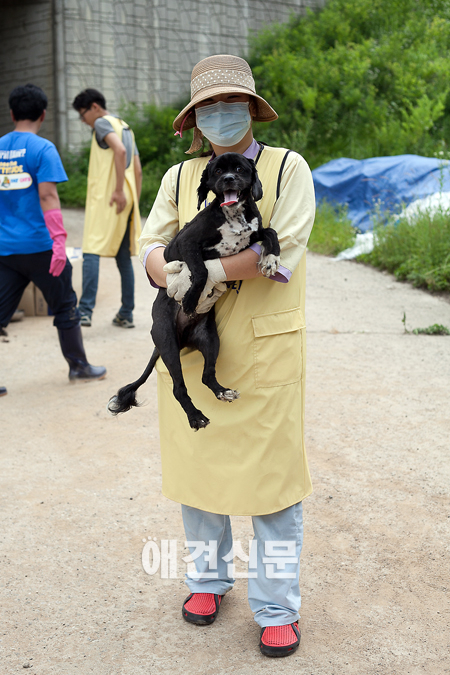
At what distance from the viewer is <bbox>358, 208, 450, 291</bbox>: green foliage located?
7262mm

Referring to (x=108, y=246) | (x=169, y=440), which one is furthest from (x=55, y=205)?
(x=169, y=440)

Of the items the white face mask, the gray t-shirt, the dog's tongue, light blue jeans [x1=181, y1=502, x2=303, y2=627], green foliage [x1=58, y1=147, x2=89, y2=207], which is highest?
green foliage [x1=58, y1=147, x2=89, y2=207]

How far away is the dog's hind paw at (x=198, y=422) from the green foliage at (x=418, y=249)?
5.66 meters

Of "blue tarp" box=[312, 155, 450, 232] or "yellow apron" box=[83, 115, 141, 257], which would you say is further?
"blue tarp" box=[312, 155, 450, 232]

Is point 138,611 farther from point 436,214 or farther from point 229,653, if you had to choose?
point 436,214

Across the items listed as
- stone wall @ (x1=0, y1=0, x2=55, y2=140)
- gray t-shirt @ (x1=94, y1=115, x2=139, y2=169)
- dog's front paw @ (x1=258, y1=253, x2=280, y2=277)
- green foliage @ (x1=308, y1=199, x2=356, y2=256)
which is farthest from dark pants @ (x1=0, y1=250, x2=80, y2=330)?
stone wall @ (x1=0, y1=0, x2=55, y2=140)

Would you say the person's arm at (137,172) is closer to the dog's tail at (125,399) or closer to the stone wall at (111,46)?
the dog's tail at (125,399)

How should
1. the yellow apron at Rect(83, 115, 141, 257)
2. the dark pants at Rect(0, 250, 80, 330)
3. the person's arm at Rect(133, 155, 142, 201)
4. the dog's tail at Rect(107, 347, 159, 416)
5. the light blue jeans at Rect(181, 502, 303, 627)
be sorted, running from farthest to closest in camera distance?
the person's arm at Rect(133, 155, 142, 201)
the yellow apron at Rect(83, 115, 141, 257)
the dark pants at Rect(0, 250, 80, 330)
the dog's tail at Rect(107, 347, 159, 416)
the light blue jeans at Rect(181, 502, 303, 627)

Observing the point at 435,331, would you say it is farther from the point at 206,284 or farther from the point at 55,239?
the point at 206,284

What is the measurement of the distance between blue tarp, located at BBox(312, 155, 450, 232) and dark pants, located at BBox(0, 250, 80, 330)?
5309 millimetres

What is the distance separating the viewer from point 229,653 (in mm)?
2184

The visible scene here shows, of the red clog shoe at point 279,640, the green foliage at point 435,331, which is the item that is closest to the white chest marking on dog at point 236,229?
the red clog shoe at point 279,640

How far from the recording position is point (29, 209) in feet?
14.6

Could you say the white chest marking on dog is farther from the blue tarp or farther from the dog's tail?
the blue tarp
